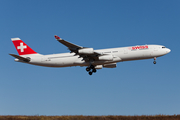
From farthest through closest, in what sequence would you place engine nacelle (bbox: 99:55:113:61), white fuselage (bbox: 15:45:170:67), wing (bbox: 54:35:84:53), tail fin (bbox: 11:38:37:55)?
tail fin (bbox: 11:38:37:55) < white fuselage (bbox: 15:45:170:67) < engine nacelle (bbox: 99:55:113:61) < wing (bbox: 54:35:84:53)

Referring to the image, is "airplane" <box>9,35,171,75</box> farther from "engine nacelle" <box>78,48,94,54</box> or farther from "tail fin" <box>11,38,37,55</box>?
"tail fin" <box>11,38,37,55</box>

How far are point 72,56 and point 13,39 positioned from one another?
1445 cm

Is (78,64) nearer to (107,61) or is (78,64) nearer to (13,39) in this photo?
(107,61)

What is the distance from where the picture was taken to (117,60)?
135ft

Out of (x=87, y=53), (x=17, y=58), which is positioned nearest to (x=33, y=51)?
(x=17, y=58)

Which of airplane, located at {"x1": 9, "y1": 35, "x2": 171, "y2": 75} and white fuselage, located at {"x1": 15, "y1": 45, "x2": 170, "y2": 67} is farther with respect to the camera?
white fuselage, located at {"x1": 15, "y1": 45, "x2": 170, "y2": 67}

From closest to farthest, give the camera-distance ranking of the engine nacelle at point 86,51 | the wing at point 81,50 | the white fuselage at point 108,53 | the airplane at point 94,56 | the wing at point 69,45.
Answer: the wing at point 69,45 → the wing at point 81,50 → the engine nacelle at point 86,51 → the airplane at point 94,56 → the white fuselage at point 108,53

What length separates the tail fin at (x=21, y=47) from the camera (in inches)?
1871

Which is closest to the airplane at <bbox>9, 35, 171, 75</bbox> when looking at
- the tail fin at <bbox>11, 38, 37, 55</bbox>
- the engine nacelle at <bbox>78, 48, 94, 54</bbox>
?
the engine nacelle at <bbox>78, 48, 94, 54</bbox>

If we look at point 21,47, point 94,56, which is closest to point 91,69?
point 94,56

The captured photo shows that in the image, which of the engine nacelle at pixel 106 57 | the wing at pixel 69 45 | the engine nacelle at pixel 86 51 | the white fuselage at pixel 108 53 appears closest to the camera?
the wing at pixel 69 45

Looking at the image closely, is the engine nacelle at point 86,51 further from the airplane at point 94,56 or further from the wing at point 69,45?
the wing at point 69,45

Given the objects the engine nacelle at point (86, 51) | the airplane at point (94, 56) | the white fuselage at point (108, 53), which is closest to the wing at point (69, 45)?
the airplane at point (94, 56)

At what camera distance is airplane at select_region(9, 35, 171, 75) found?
40.3 m
